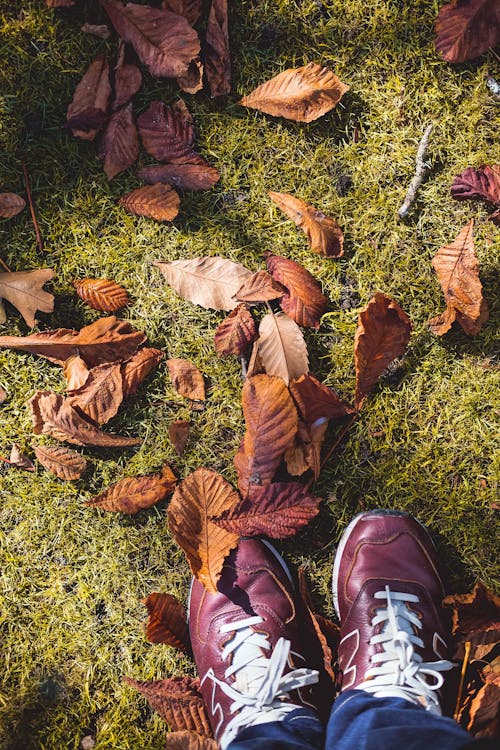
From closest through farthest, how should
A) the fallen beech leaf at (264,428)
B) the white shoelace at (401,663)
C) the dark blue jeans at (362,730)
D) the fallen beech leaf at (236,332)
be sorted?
1. the dark blue jeans at (362,730)
2. the white shoelace at (401,663)
3. the fallen beech leaf at (264,428)
4. the fallen beech leaf at (236,332)

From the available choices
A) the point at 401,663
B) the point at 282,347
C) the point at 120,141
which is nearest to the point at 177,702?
the point at 401,663

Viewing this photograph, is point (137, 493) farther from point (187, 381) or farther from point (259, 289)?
point (259, 289)

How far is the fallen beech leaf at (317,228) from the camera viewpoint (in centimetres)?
211

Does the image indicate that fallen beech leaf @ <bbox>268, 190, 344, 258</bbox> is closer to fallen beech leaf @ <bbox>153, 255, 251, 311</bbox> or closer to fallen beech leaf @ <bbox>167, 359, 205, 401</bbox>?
fallen beech leaf @ <bbox>153, 255, 251, 311</bbox>

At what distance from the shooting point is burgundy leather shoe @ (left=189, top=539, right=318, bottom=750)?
6.39ft

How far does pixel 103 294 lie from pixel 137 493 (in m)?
0.69

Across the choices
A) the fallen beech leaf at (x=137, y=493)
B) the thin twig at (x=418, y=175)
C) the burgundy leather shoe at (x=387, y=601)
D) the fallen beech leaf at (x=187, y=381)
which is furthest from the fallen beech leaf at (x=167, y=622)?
the thin twig at (x=418, y=175)

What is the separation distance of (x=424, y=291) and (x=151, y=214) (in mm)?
965

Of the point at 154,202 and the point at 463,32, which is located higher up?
the point at 463,32

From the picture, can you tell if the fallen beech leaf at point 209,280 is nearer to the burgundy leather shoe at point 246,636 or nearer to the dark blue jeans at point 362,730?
the burgundy leather shoe at point 246,636

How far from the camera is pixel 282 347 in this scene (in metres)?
2.04

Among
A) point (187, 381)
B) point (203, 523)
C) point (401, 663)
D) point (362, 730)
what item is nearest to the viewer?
point (362, 730)

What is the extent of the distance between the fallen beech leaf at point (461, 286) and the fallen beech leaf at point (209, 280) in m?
0.66

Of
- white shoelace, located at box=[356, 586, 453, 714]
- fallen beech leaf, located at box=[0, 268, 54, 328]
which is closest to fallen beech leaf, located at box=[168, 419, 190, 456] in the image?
fallen beech leaf, located at box=[0, 268, 54, 328]
